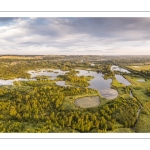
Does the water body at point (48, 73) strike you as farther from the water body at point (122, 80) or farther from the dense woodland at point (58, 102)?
the water body at point (122, 80)

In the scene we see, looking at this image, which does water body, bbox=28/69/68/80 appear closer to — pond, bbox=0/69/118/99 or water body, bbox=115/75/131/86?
pond, bbox=0/69/118/99

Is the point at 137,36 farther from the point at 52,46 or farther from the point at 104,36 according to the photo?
the point at 52,46

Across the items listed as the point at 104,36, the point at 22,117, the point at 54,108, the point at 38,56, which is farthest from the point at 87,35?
the point at 22,117

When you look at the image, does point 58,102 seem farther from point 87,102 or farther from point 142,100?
point 142,100

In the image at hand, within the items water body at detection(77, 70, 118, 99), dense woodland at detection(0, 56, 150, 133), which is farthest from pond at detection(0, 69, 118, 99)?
dense woodland at detection(0, 56, 150, 133)

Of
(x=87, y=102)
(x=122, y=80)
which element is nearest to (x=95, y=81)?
(x=122, y=80)

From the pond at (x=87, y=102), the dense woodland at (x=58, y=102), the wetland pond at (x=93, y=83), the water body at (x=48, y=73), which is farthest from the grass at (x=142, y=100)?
the water body at (x=48, y=73)
